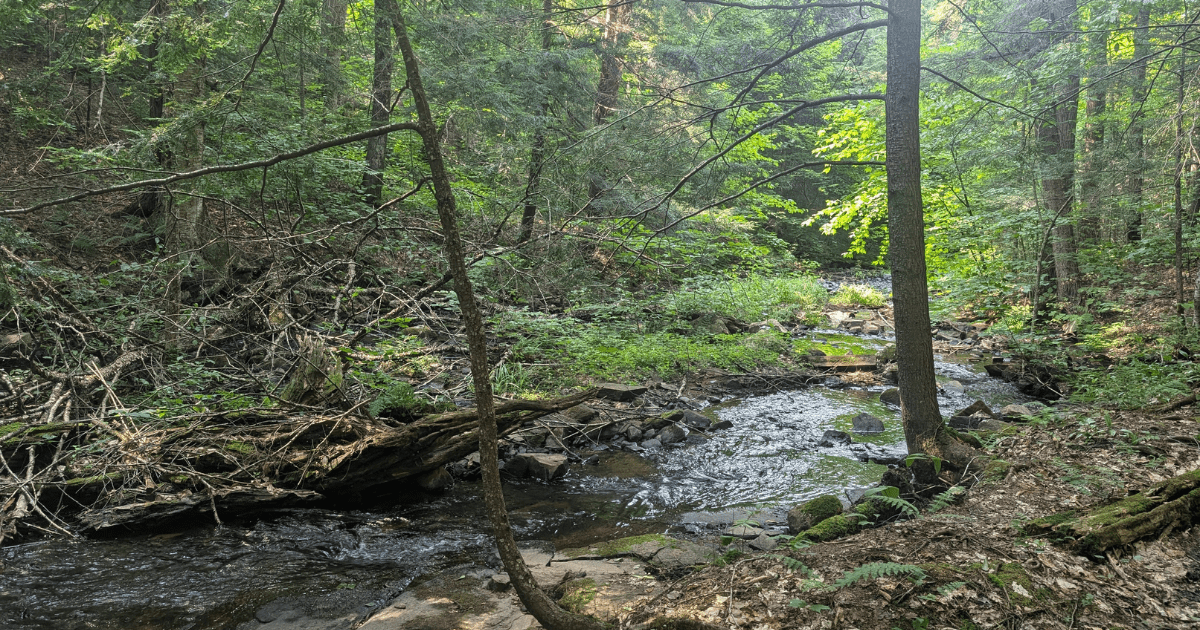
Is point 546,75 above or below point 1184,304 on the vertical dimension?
above

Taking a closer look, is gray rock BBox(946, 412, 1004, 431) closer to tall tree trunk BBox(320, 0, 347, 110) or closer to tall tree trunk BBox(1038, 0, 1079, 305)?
tall tree trunk BBox(1038, 0, 1079, 305)

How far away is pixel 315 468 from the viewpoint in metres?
5.33

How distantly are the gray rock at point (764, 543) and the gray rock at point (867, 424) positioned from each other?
415 centimetres

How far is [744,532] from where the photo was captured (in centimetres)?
513

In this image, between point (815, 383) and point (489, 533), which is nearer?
point (489, 533)

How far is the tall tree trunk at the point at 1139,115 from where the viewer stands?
8352mm

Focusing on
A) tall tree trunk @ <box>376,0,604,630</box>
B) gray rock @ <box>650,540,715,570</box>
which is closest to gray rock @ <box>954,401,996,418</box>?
gray rock @ <box>650,540,715,570</box>

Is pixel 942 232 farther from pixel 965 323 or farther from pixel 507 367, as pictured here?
pixel 507 367

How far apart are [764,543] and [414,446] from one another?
330cm

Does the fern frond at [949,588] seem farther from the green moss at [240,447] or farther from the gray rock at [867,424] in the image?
the gray rock at [867,424]

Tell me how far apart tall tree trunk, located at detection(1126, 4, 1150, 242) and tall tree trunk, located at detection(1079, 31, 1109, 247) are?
408 mm

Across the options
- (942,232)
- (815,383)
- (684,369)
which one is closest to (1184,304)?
(942,232)

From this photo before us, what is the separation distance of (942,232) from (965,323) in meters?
3.29

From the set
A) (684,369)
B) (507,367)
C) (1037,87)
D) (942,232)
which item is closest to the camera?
(1037,87)
